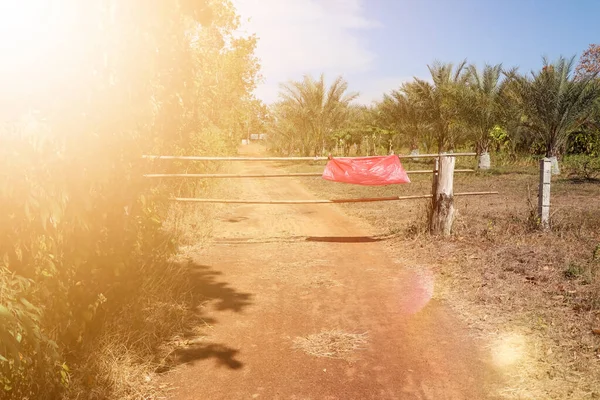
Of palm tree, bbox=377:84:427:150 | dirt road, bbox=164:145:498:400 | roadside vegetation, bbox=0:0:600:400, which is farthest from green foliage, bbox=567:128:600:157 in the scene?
dirt road, bbox=164:145:498:400

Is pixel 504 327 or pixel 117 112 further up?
pixel 117 112

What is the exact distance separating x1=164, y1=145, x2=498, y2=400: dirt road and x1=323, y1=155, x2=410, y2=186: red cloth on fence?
1.17m

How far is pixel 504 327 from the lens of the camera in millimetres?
4258

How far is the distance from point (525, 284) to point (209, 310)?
3473mm

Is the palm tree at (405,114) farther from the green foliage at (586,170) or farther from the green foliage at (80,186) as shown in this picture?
the green foliage at (80,186)

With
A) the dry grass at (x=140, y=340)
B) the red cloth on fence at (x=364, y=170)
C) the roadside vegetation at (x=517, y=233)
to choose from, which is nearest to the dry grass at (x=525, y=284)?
the roadside vegetation at (x=517, y=233)

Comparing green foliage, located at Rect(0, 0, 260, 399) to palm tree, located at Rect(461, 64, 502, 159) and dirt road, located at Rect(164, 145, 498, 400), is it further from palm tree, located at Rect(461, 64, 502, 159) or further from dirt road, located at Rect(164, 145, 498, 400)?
palm tree, located at Rect(461, 64, 502, 159)

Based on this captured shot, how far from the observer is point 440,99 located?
24.0 metres

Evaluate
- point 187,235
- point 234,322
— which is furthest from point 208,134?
point 234,322

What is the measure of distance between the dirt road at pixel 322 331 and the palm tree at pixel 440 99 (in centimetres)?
1799

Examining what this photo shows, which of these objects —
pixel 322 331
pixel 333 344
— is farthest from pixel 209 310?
pixel 333 344

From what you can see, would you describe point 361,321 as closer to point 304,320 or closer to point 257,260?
point 304,320

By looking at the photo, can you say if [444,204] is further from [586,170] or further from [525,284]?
[586,170]

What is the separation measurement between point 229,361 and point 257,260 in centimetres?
302
